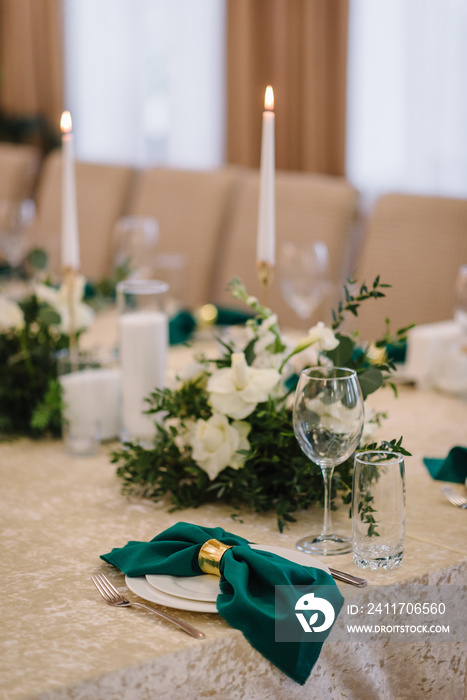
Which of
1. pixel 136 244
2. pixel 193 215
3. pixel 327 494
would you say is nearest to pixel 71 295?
pixel 327 494

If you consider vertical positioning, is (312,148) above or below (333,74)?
below

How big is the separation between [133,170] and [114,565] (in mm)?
2507

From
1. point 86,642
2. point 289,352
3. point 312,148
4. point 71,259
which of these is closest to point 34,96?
point 312,148

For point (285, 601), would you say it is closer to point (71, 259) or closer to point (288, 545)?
point (288, 545)

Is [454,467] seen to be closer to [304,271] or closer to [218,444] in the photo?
[218,444]

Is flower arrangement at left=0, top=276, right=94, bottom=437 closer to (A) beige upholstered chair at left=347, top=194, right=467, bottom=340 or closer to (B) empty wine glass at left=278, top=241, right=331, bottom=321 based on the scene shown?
(B) empty wine glass at left=278, top=241, right=331, bottom=321

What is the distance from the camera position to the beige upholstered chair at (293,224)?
8.28 ft

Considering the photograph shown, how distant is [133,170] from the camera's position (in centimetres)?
328

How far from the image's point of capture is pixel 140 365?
1.34m

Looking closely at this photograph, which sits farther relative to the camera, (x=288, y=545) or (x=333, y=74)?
(x=333, y=74)

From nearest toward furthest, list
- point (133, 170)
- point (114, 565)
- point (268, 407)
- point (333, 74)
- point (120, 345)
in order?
point (114, 565), point (268, 407), point (120, 345), point (133, 170), point (333, 74)

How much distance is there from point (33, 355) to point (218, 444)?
52cm

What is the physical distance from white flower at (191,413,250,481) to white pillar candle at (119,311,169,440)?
252 millimetres

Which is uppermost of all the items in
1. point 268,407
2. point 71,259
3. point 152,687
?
point 71,259
